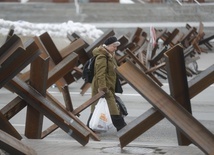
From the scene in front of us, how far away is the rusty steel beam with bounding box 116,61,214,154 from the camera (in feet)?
23.0

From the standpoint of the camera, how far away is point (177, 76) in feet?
23.6

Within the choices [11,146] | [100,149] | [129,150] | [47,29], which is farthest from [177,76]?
[47,29]

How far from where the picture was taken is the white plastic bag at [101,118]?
11.2m

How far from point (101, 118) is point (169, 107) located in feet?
13.5

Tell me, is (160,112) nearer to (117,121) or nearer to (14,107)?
(14,107)

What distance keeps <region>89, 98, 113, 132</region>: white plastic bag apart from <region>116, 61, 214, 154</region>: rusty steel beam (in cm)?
402

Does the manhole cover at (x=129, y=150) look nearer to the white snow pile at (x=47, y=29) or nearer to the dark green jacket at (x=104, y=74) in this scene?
the dark green jacket at (x=104, y=74)

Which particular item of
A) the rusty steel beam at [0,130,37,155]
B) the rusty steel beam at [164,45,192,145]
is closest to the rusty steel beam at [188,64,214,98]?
the rusty steel beam at [164,45,192,145]

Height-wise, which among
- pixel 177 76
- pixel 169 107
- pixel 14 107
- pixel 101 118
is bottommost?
pixel 101 118

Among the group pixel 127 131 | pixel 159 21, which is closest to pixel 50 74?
pixel 127 131

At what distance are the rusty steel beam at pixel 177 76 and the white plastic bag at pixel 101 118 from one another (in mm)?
4031

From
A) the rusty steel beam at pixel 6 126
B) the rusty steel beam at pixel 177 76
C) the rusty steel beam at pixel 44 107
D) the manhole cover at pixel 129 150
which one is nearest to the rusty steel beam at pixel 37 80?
the rusty steel beam at pixel 44 107

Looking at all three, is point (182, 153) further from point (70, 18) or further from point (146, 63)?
point (70, 18)

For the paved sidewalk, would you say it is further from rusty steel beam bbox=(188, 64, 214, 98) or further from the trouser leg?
the trouser leg
